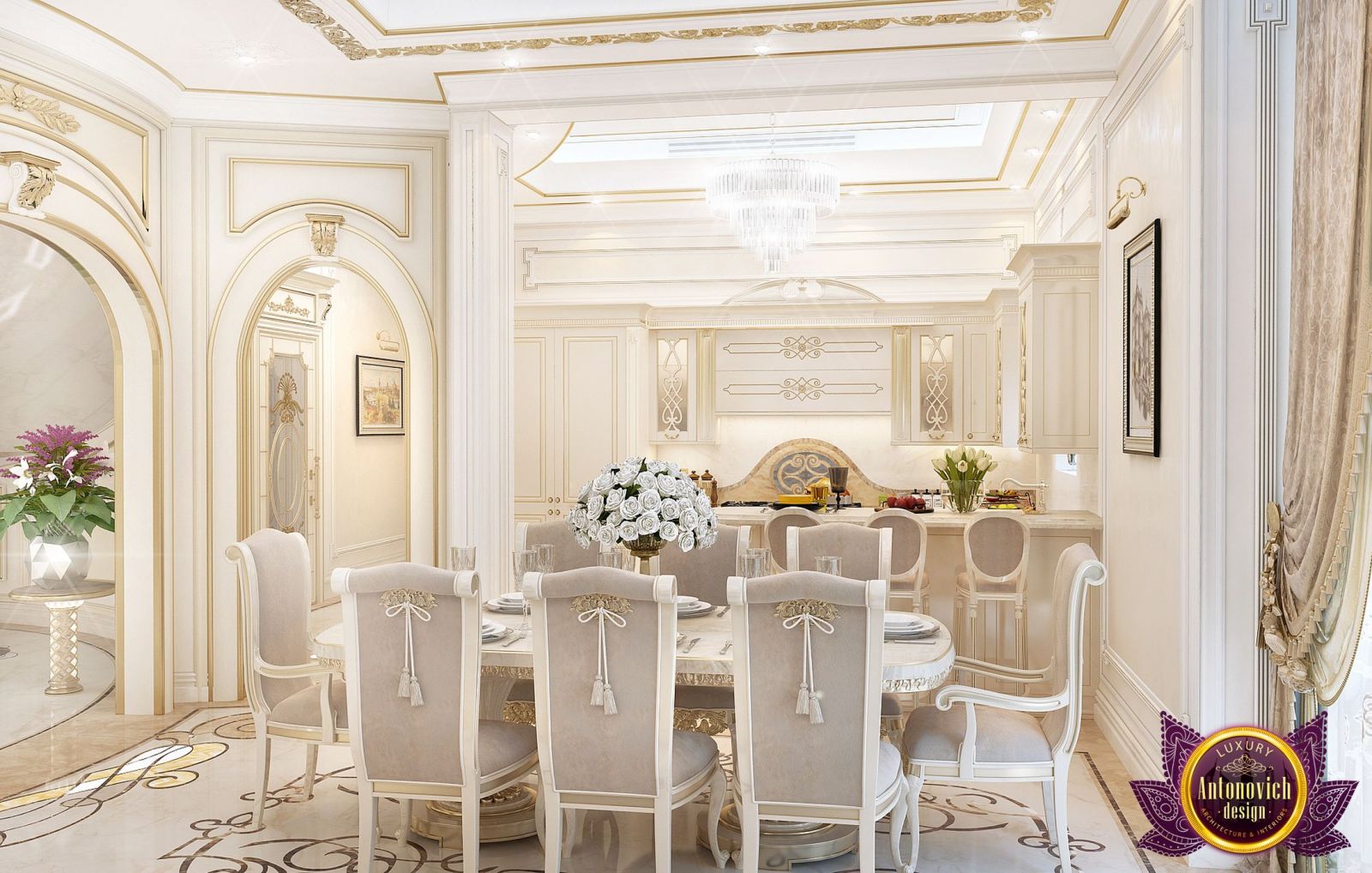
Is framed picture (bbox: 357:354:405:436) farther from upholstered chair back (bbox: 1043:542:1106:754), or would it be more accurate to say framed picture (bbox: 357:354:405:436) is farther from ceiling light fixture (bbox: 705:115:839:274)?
upholstered chair back (bbox: 1043:542:1106:754)

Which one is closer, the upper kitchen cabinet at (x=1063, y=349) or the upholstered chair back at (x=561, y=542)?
the upholstered chair back at (x=561, y=542)

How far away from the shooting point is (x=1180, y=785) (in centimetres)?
281

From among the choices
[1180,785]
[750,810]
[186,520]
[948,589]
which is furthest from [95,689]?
[1180,785]

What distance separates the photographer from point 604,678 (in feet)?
8.74

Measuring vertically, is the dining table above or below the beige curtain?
below

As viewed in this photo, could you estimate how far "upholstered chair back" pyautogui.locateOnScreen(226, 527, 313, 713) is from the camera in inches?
132

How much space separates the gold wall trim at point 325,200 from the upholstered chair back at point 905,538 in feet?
8.72

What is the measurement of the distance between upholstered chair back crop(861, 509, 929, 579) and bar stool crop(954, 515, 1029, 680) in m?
0.21

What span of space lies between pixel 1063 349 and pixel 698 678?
2.86 meters

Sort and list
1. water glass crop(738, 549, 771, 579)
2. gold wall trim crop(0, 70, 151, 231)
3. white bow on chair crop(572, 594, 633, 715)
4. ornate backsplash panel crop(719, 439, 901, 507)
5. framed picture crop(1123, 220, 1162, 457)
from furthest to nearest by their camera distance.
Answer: ornate backsplash panel crop(719, 439, 901, 507), gold wall trim crop(0, 70, 151, 231), framed picture crop(1123, 220, 1162, 457), water glass crop(738, 549, 771, 579), white bow on chair crop(572, 594, 633, 715)

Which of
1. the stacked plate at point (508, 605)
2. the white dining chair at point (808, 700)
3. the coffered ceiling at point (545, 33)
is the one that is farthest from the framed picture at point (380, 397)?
the white dining chair at point (808, 700)

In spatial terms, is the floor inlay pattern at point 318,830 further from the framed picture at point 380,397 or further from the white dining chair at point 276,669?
the framed picture at point 380,397

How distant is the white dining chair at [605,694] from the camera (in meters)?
2.63

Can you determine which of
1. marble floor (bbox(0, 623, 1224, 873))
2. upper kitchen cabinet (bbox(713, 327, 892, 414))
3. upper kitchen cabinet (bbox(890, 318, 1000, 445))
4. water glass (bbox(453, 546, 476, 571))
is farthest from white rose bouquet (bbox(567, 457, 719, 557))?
upper kitchen cabinet (bbox(713, 327, 892, 414))
